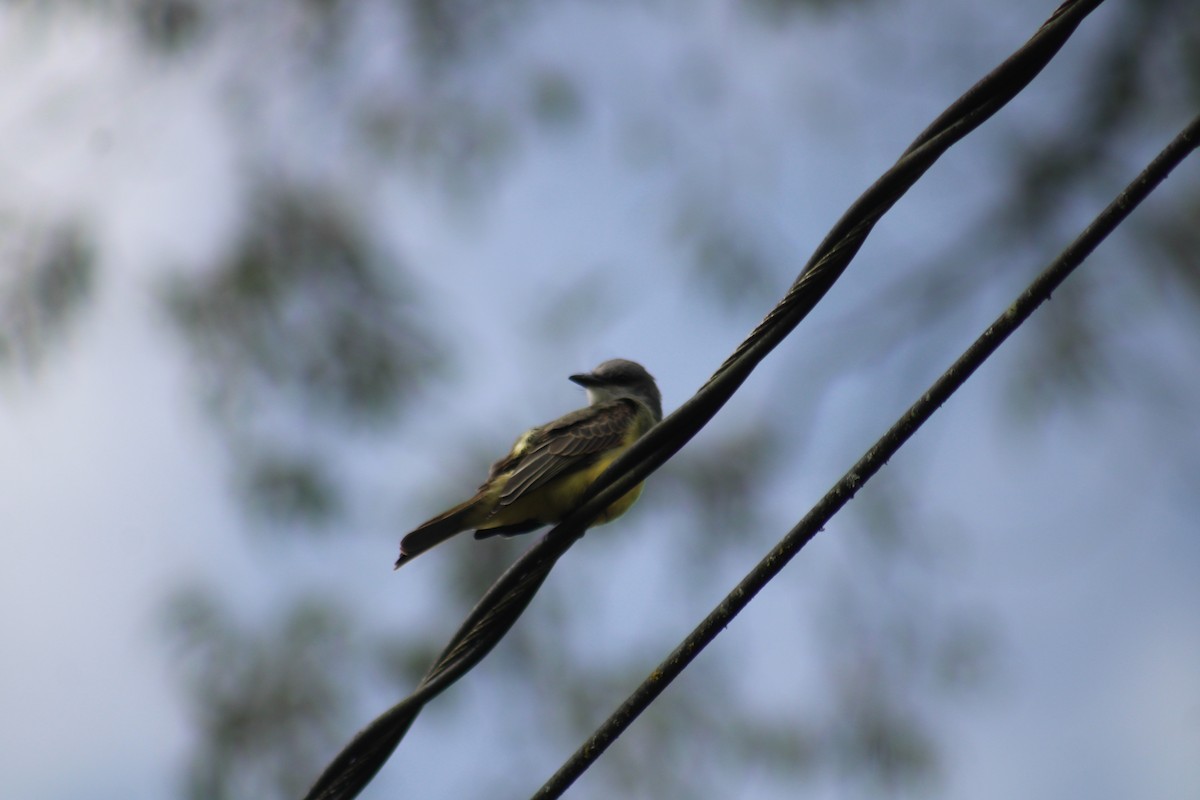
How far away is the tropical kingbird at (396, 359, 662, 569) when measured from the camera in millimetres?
4516

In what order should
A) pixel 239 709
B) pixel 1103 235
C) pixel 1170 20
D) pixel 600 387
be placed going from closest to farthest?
pixel 1103 235
pixel 600 387
pixel 1170 20
pixel 239 709

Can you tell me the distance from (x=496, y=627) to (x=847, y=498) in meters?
0.86

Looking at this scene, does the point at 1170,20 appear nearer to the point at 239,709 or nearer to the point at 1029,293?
the point at 1029,293

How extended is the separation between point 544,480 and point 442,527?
0.50 m

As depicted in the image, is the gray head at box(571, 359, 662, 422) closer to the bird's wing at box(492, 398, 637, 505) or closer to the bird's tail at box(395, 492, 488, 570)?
the bird's wing at box(492, 398, 637, 505)

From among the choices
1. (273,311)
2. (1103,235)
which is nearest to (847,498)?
(1103,235)

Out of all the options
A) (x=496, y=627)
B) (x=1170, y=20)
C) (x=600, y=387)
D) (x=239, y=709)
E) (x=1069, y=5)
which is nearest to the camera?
(x=1069, y=5)

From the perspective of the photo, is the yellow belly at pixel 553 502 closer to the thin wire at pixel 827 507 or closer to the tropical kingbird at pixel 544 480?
the tropical kingbird at pixel 544 480

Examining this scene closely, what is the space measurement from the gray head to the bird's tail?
3.88 ft

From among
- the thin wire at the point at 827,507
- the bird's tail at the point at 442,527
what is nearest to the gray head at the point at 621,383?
the bird's tail at the point at 442,527

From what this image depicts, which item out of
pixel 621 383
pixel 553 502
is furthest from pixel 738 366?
pixel 621 383

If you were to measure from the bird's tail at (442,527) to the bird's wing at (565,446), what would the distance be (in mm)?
104

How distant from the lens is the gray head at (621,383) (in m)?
5.89

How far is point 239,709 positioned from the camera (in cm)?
997
